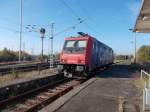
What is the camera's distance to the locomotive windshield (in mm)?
18828

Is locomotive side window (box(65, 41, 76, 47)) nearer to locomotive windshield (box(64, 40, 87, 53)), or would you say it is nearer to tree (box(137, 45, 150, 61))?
locomotive windshield (box(64, 40, 87, 53))

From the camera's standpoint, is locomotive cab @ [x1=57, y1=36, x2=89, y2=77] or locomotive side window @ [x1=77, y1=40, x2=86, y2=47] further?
locomotive side window @ [x1=77, y1=40, x2=86, y2=47]

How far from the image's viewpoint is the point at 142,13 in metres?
13.9

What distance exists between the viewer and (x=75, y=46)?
1925cm

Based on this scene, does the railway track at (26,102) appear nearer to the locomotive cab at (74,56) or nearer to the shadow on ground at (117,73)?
the locomotive cab at (74,56)

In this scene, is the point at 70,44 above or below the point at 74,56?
above

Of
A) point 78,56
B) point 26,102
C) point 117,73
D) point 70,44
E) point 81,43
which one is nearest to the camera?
point 26,102

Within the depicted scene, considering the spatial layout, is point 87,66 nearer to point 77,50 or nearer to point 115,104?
point 77,50

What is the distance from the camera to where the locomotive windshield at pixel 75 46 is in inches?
741

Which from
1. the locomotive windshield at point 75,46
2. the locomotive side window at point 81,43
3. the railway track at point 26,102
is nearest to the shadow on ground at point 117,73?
the locomotive windshield at point 75,46

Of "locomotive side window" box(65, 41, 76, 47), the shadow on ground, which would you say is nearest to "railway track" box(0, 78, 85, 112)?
"locomotive side window" box(65, 41, 76, 47)

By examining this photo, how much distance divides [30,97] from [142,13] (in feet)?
24.4

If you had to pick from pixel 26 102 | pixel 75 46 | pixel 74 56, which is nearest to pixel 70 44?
pixel 75 46

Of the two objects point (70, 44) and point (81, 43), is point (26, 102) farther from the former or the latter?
point (70, 44)
